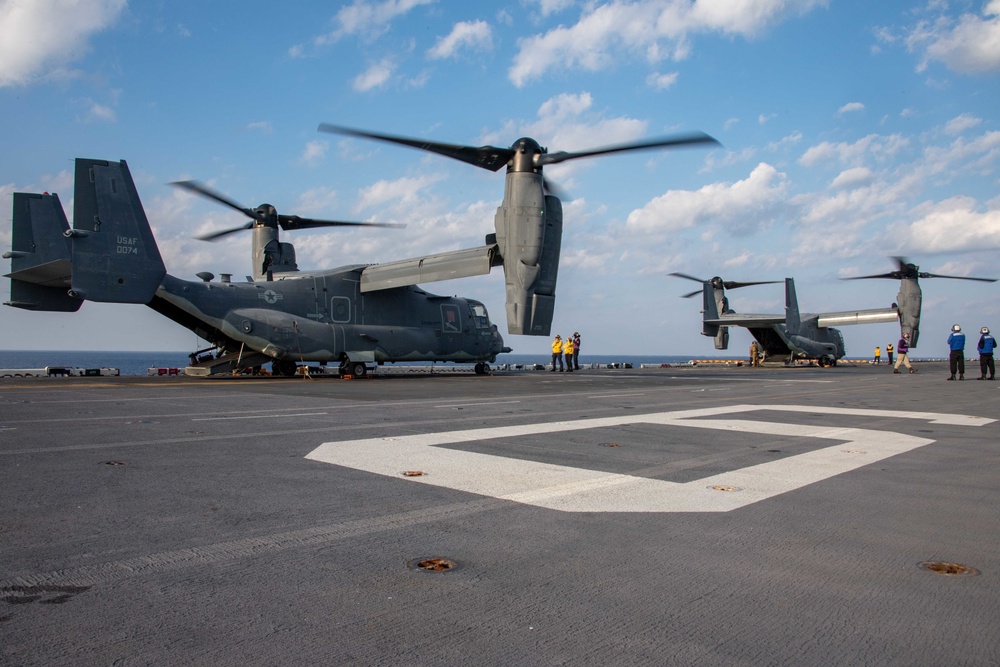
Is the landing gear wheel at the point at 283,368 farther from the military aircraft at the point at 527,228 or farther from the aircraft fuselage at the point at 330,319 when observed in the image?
the military aircraft at the point at 527,228

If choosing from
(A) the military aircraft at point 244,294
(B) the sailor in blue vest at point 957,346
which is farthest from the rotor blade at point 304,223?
(B) the sailor in blue vest at point 957,346

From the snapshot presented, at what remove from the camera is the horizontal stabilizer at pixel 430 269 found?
2347 centimetres

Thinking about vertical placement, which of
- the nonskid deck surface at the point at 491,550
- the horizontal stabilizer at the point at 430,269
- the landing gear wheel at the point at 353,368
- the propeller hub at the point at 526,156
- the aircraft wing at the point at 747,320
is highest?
the propeller hub at the point at 526,156

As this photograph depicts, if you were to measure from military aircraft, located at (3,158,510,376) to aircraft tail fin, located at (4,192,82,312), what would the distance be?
0.03 m

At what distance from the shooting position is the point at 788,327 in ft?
144

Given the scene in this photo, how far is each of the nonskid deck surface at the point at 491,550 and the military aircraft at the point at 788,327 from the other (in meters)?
39.8

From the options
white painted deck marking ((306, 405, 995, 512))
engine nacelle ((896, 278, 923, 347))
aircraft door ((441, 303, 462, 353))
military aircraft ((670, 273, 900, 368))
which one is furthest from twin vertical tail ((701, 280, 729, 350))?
white painted deck marking ((306, 405, 995, 512))

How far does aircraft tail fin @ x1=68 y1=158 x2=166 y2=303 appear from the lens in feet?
62.3

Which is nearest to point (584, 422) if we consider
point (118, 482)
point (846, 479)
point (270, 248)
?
point (846, 479)

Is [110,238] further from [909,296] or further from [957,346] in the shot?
[909,296]

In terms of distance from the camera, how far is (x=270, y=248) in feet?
93.3

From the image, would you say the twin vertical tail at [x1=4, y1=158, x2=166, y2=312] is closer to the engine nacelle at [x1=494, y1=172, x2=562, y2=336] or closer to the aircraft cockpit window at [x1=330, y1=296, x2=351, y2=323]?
the aircraft cockpit window at [x1=330, y1=296, x2=351, y2=323]

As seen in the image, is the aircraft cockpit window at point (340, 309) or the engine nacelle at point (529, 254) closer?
the engine nacelle at point (529, 254)

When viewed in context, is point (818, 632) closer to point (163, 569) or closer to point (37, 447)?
point (163, 569)
